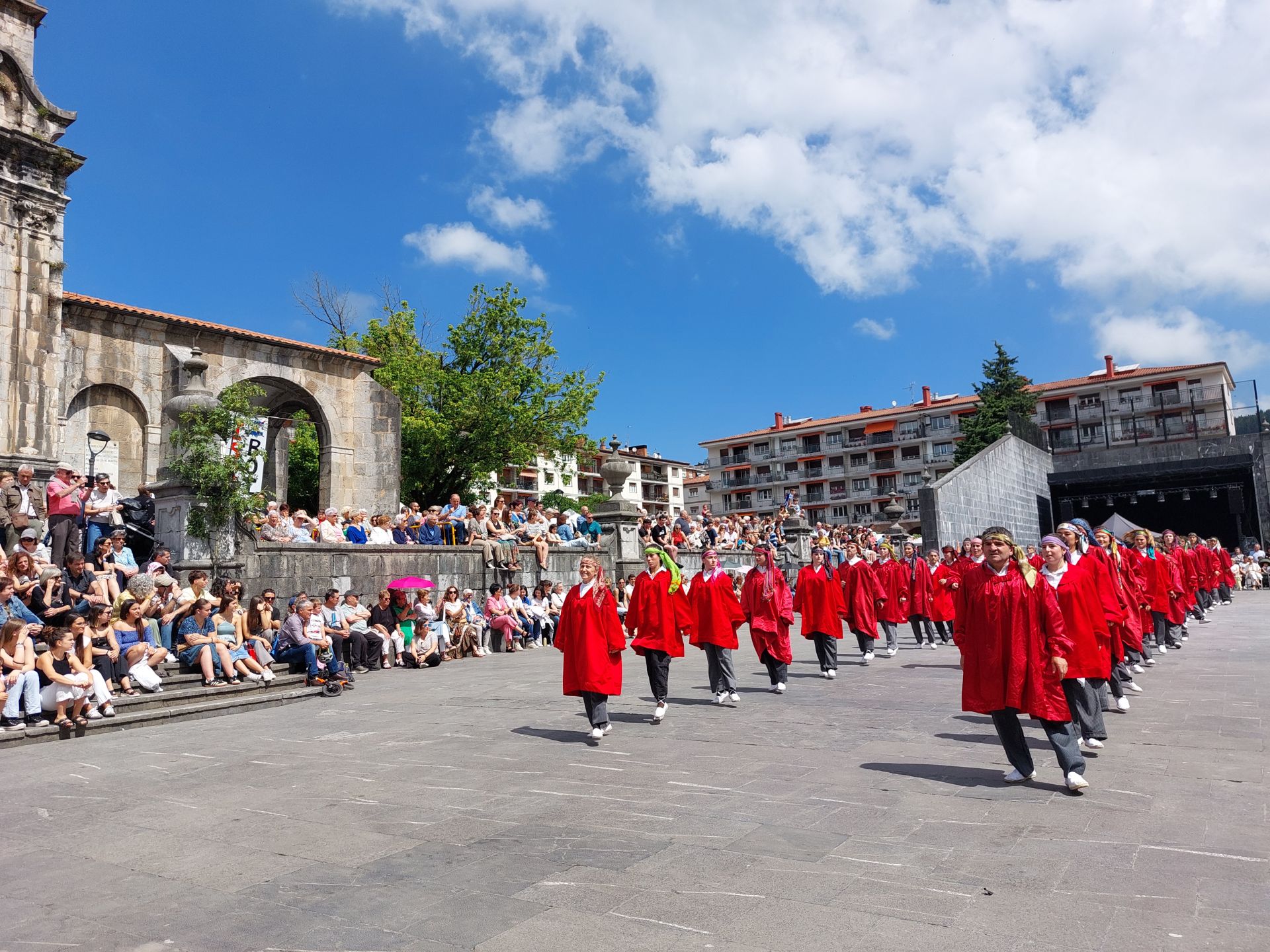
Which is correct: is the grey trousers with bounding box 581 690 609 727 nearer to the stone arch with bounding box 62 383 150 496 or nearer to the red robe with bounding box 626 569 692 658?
the red robe with bounding box 626 569 692 658

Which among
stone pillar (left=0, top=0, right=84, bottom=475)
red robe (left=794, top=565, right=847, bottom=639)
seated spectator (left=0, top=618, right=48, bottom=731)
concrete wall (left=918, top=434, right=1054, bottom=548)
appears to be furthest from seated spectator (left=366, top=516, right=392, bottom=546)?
concrete wall (left=918, top=434, right=1054, bottom=548)

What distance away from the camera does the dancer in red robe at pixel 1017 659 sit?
5.74 metres

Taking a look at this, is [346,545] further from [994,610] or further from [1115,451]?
[1115,451]

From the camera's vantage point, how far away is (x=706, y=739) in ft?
25.2

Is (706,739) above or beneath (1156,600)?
beneath

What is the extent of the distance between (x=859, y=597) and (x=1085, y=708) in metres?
6.95

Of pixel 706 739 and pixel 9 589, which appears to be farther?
pixel 9 589

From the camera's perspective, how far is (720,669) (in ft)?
32.3

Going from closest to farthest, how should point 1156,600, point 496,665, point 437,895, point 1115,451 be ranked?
point 437,895, point 1156,600, point 496,665, point 1115,451

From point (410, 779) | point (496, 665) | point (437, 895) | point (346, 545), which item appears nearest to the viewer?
point (437, 895)

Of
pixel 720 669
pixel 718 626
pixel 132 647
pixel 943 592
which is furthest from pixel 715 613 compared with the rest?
pixel 943 592

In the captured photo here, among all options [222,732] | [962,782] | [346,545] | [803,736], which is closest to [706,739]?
[803,736]

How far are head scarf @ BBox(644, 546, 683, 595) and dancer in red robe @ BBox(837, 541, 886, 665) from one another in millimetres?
4693

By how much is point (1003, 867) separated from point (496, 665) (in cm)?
1139
